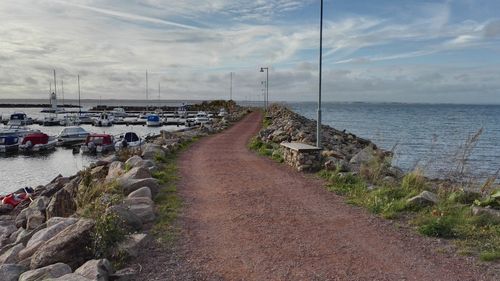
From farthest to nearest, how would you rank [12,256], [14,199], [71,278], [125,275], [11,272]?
[14,199] → [12,256] → [11,272] → [125,275] → [71,278]

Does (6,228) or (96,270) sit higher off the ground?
(96,270)

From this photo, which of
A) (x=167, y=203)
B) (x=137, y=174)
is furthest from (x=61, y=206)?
(x=167, y=203)

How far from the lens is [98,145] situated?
142 ft

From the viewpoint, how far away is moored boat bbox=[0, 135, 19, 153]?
46906 millimetres

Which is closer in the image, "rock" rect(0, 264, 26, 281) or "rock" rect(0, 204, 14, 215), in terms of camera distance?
"rock" rect(0, 264, 26, 281)

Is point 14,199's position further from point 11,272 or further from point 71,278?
point 71,278

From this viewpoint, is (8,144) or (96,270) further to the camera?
(8,144)

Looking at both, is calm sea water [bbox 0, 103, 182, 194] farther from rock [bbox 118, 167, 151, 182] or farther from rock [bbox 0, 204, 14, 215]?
rock [bbox 118, 167, 151, 182]

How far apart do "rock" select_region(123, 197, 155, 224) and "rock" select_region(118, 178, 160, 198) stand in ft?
3.98

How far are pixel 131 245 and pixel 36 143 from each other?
45.0 m

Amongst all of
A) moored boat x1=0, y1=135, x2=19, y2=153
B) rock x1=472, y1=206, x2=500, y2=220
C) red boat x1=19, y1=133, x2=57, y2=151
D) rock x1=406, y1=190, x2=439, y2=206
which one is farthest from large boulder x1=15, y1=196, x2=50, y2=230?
moored boat x1=0, y1=135, x2=19, y2=153

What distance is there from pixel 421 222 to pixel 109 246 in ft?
17.9

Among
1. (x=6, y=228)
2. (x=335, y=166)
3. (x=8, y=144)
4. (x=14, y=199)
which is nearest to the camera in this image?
(x=6, y=228)

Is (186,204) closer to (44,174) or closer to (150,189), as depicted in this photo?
(150,189)
